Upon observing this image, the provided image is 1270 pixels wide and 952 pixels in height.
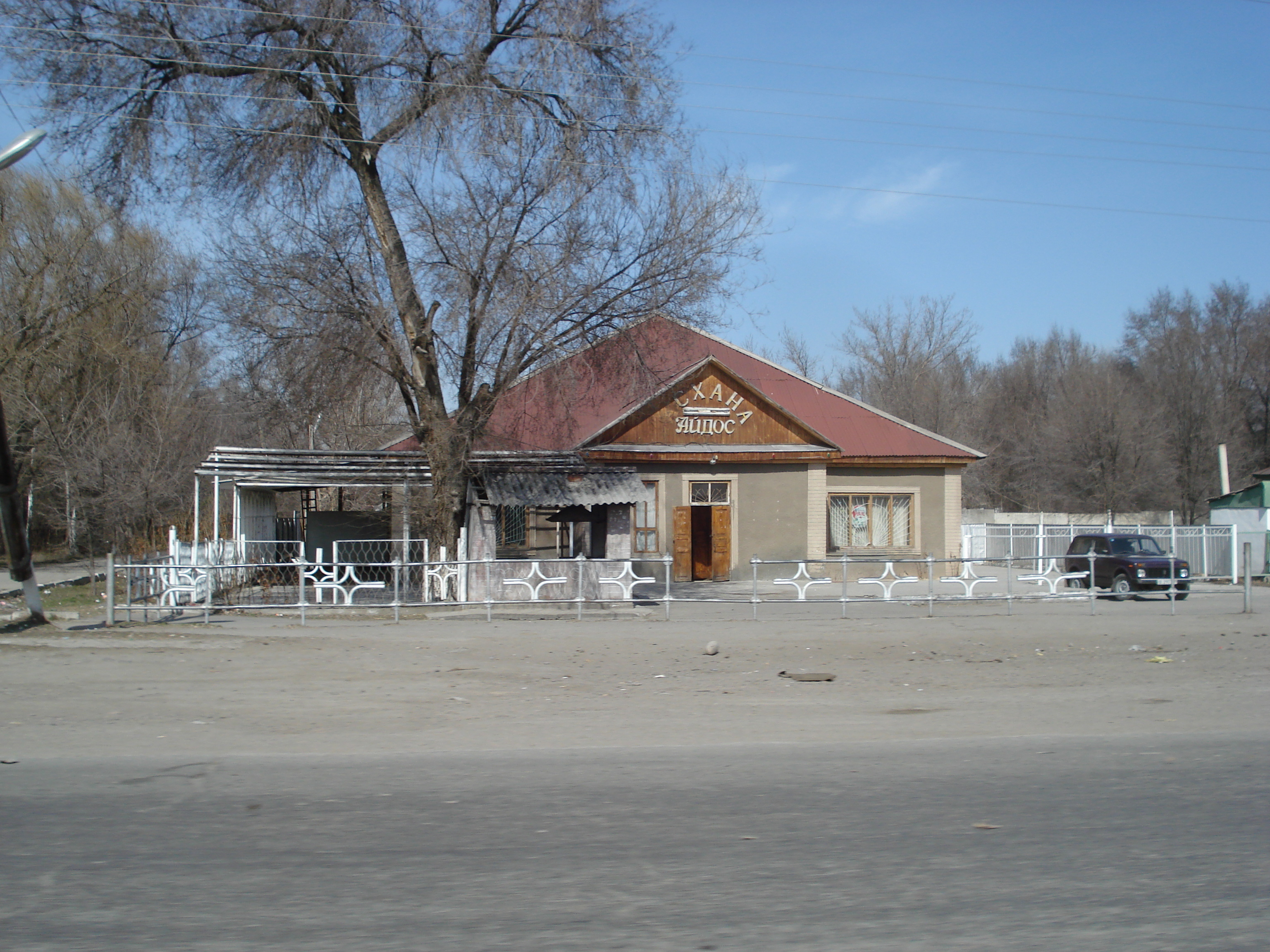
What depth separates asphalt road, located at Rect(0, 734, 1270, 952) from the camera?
4504 mm

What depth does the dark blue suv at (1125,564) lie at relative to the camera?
2344 centimetres

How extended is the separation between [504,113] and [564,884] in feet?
58.1

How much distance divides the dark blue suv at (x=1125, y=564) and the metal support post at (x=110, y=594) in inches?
743

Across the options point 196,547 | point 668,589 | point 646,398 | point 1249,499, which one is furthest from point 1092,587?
point 1249,499

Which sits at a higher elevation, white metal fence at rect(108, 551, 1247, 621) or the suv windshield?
the suv windshield

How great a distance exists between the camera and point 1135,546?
25.5 metres

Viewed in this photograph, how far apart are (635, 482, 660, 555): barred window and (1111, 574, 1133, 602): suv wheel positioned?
12105 mm

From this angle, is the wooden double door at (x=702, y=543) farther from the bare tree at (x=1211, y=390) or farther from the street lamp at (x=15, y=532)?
the bare tree at (x=1211, y=390)

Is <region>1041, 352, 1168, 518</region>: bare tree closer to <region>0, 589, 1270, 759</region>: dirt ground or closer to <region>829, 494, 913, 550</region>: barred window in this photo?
<region>829, 494, 913, 550</region>: barred window

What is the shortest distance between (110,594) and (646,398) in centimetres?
1457

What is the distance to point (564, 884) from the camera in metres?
5.05

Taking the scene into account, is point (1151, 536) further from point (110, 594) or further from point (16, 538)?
point (16, 538)

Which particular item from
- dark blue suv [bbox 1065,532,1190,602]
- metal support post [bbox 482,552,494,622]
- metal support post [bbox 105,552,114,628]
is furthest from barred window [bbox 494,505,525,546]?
dark blue suv [bbox 1065,532,1190,602]

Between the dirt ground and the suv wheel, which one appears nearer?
the dirt ground
